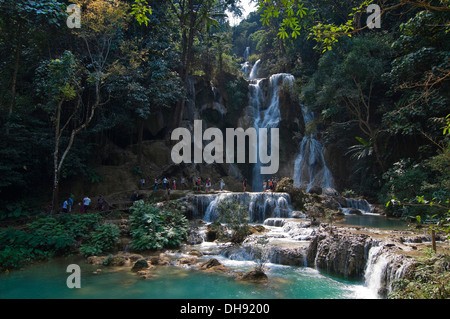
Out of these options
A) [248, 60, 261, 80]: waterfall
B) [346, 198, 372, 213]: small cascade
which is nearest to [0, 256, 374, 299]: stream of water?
[346, 198, 372, 213]: small cascade

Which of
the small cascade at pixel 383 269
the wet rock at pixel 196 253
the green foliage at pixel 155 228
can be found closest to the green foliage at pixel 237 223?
the wet rock at pixel 196 253

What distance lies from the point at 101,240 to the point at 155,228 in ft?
6.32

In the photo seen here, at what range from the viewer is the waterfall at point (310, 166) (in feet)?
78.4

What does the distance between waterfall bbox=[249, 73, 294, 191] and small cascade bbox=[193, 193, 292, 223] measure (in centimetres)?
891

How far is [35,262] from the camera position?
9336 millimetres

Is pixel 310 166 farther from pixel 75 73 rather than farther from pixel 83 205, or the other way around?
pixel 75 73

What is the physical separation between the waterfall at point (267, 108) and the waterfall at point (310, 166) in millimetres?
3026

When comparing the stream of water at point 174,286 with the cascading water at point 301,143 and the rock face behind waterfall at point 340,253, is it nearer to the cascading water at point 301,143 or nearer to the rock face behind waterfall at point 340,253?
the rock face behind waterfall at point 340,253

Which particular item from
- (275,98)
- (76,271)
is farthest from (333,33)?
(275,98)

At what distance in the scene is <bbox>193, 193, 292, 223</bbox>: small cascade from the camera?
16.0m

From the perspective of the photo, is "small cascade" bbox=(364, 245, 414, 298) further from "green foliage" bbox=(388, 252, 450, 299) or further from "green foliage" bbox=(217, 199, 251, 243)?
"green foliage" bbox=(217, 199, 251, 243)

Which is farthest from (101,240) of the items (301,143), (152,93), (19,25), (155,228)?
(301,143)
